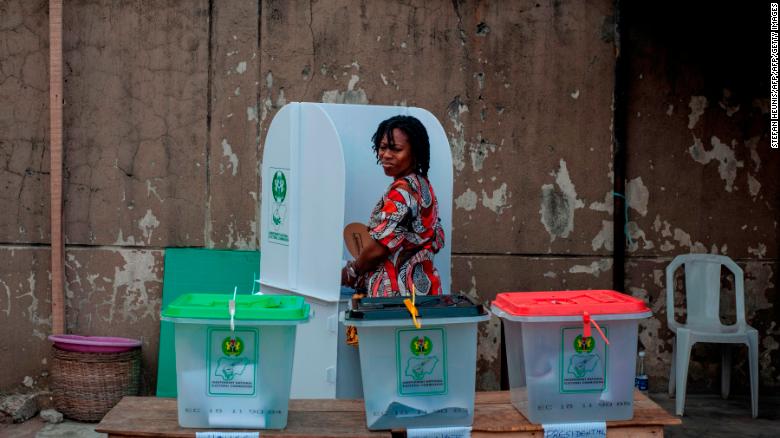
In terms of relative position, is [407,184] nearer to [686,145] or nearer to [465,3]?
[465,3]

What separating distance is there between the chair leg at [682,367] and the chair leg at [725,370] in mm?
511

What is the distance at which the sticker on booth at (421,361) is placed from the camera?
11.3ft

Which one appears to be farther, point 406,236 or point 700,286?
point 700,286

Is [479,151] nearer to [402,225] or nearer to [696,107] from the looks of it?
[696,107]

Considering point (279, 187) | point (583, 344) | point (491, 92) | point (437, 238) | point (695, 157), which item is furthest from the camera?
point (695, 157)

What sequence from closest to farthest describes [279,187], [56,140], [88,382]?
[279,187], [88,382], [56,140]

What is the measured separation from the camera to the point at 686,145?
6.89m

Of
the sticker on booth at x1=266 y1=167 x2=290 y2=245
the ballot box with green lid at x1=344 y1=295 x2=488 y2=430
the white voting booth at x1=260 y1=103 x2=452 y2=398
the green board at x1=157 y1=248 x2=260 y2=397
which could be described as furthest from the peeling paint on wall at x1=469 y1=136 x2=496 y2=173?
the ballot box with green lid at x1=344 y1=295 x2=488 y2=430

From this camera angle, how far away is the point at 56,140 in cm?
656

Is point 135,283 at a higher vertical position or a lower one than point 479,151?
lower

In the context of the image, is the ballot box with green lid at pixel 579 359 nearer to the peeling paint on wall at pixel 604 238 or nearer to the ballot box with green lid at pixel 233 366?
the ballot box with green lid at pixel 233 366

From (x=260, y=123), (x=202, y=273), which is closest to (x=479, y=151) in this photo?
(x=260, y=123)

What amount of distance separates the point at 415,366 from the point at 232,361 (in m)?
0.64

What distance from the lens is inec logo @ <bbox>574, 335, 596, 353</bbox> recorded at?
3525 millimetres
